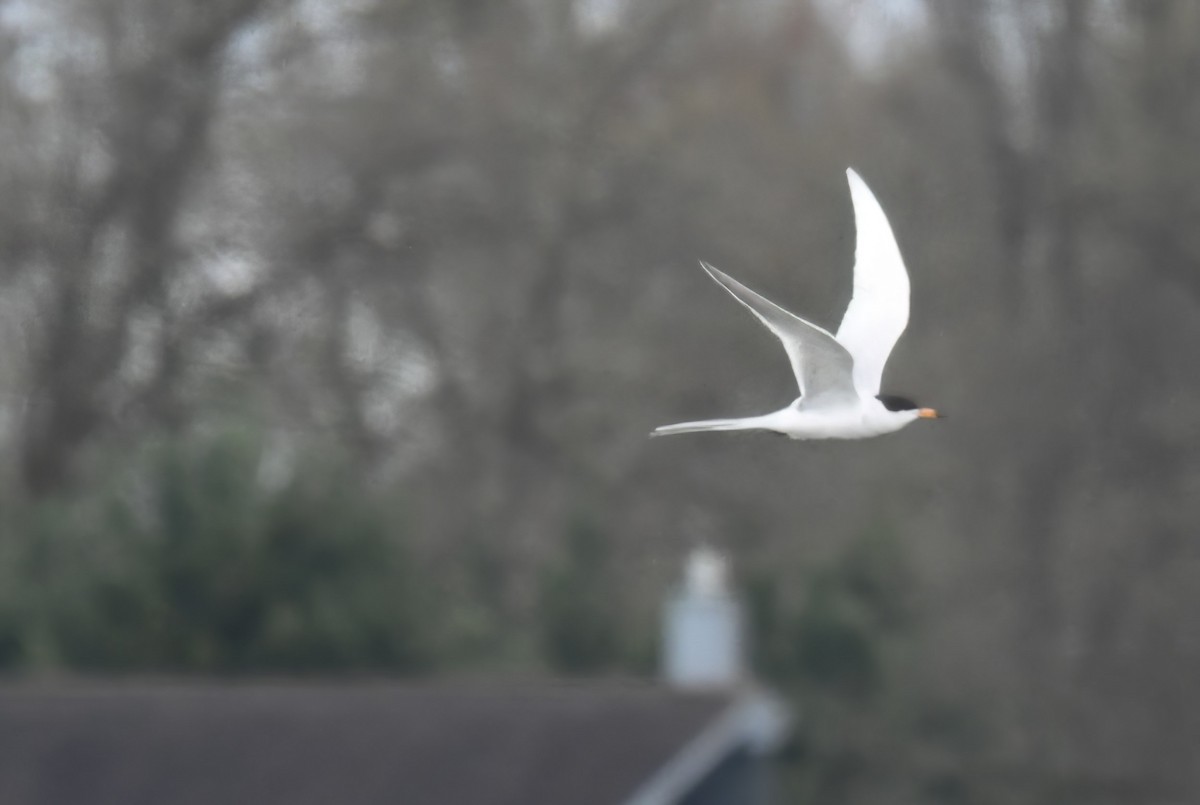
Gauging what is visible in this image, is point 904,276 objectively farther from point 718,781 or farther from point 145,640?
point 145,640

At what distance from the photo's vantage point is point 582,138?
29.2 m

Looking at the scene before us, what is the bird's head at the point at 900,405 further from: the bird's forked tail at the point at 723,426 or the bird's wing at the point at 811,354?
the bird's forked tail at the point at 723,426

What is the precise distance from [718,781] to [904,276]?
1145 cm

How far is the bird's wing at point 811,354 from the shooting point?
6332mm

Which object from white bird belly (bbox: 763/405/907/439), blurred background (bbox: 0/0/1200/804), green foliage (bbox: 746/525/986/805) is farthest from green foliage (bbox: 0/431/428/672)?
white bird belly (bbox: 763/405/907/439)

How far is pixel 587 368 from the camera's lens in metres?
28.5

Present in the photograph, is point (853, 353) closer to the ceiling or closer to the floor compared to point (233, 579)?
closer to the floor

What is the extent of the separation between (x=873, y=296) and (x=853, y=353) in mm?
281

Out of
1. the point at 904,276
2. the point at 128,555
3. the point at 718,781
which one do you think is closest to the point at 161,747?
the point at 718,781

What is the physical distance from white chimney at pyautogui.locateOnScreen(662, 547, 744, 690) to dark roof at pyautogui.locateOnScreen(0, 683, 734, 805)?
79cm

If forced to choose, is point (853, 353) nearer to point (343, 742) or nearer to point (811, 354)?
point (811, 354)

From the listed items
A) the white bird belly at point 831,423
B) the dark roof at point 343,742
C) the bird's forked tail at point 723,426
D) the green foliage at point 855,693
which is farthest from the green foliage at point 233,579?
the bird's forked tail at point 723,426

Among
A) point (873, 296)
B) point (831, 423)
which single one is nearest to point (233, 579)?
point (873, 296)

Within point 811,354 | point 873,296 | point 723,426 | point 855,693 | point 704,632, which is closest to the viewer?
point 723,426
